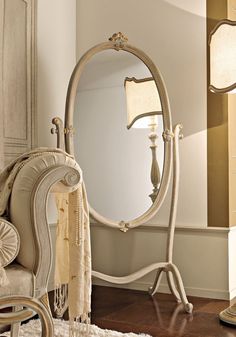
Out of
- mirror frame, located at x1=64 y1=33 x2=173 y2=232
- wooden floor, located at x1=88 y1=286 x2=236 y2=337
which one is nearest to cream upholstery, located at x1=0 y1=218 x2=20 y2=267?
wooden floor, located at x1=88 y1=286 x2=236 y2=337

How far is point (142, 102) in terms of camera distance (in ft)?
10.1

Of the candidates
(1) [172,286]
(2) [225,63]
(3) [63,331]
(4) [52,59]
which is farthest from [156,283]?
(4) [52,59]

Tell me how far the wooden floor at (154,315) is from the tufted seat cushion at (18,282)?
0.80 metres

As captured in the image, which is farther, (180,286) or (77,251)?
(180,286)

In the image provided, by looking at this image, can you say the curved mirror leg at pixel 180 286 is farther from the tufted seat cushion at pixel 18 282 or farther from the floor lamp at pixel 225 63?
the tufted seat cushion at pixel 18 282

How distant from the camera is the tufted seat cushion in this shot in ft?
5.81

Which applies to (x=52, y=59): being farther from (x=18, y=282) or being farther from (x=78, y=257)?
(x=18, y=282)

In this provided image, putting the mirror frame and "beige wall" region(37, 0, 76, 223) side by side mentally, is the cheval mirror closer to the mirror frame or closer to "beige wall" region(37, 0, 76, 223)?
the mirror frame

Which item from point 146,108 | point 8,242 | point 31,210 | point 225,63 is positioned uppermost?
point 225,63

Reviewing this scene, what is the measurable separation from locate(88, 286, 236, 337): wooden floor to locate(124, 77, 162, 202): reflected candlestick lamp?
63 centimetres

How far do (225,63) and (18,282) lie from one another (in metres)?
1.55

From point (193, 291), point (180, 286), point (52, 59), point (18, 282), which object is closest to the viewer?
point (18, 282)

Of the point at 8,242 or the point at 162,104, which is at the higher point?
the point at 162,104

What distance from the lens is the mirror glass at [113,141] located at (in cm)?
306
